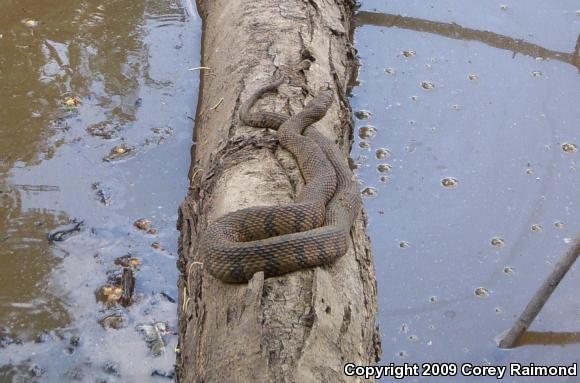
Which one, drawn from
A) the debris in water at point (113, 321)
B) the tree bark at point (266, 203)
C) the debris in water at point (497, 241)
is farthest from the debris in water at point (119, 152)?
the debris in water at point (497, 241)

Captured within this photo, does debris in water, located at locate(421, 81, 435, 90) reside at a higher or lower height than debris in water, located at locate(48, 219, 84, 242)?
higher

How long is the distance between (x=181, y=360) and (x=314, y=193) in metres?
1.03

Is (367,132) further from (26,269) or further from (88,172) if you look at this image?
(26,269)

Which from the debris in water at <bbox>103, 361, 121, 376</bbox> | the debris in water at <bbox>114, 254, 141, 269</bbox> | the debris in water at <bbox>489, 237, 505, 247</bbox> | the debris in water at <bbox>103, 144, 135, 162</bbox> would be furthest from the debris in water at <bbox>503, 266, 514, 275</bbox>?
the debris in water at <bbox>103, 144, 135, 162</bbox>

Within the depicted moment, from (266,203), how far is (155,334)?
99 cm

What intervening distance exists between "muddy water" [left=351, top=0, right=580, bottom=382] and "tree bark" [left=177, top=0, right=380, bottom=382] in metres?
0.57

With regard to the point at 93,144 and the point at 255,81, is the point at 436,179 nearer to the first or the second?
the point at 255,81

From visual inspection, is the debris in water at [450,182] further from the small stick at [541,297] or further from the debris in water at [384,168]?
the small stick at [541,297]

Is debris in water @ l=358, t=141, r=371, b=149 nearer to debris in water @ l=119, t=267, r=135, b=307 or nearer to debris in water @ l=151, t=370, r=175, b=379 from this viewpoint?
debris in water @ l=119, t=267, r=135, b=307

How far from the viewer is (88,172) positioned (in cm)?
493

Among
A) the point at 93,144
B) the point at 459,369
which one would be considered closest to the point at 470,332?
the point at 459,369

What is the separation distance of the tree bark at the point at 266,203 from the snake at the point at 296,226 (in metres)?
0.07

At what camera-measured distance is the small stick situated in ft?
12.0

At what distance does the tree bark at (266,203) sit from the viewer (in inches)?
109
